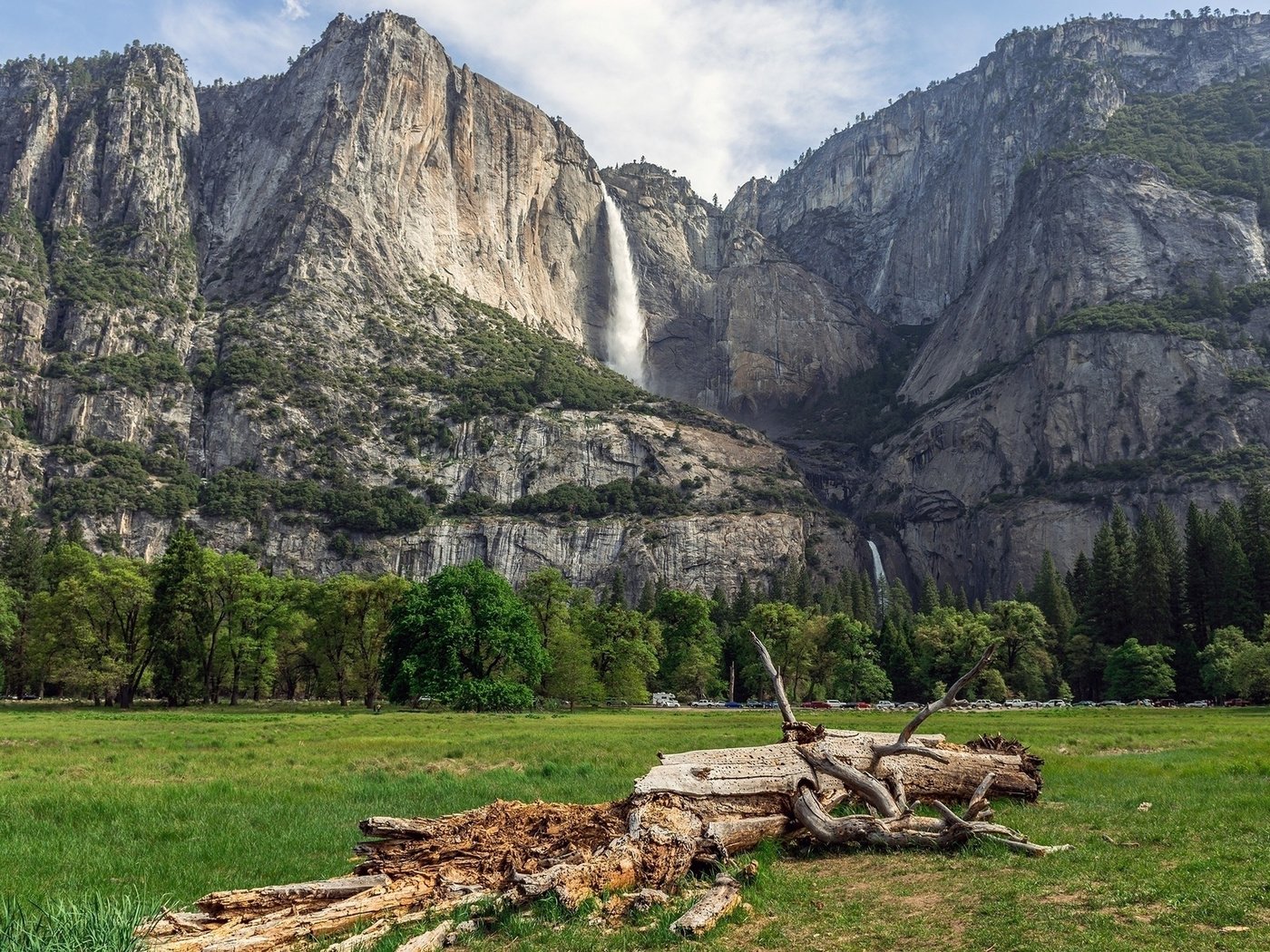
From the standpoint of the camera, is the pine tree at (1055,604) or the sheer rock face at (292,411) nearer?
the pine tree at (1055,604)

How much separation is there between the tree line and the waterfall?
191 ft

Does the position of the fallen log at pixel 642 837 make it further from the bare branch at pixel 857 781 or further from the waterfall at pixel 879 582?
the waterfall at pixel 879 582

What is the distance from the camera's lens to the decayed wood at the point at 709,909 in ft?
32.6

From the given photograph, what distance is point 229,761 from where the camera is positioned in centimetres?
2653

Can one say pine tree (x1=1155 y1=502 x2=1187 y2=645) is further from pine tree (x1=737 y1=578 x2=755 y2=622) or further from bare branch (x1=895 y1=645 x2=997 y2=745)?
bare branch (x1=895 y1=645 x2=997 y2=745)

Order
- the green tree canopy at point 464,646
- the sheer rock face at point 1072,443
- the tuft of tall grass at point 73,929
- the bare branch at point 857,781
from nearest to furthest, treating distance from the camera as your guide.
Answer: the tuft of tall grass at point 73,929
the bare branch at point 857,781
the green tree canopy at point 464,646
the sheer rock face at point 1072,443

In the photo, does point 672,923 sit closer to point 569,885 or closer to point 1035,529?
point 569,885

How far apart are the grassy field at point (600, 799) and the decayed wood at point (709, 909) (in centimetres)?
24

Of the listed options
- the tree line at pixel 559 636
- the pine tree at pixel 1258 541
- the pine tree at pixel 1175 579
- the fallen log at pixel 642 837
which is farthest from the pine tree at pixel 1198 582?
the fallen log at pixel 642 837

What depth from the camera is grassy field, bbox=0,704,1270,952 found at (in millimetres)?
9695

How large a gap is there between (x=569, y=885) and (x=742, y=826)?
4529mm

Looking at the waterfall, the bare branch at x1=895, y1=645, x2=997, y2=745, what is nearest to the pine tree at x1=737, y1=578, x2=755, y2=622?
the waterfall

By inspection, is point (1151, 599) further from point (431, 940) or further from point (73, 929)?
point (73, 929)

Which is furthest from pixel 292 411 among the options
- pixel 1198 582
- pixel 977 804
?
pixel 977 804
